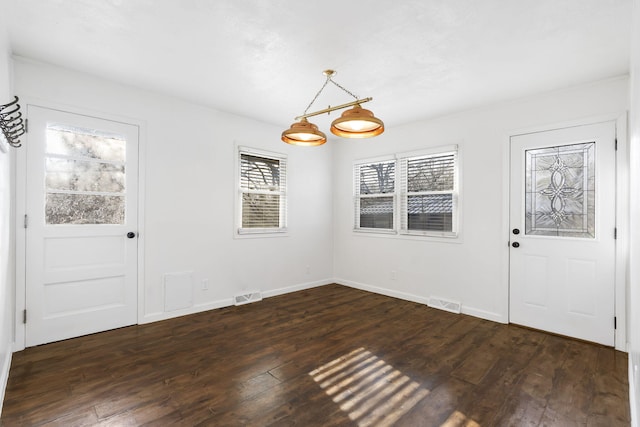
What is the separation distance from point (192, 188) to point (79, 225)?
1.23 m

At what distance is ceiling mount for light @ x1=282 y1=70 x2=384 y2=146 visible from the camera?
8.09 ft

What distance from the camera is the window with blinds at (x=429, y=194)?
14.2 feet

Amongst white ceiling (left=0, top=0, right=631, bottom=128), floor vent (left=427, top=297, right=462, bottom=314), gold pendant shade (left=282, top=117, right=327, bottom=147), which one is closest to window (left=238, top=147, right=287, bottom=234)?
white ceiling (left=0, top=0, right=631, bottom=128)

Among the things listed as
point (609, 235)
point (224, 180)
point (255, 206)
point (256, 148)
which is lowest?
point (609, 235)

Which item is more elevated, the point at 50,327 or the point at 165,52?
the point at 165,52

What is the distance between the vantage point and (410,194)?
4.74 m

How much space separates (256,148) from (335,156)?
162 cm

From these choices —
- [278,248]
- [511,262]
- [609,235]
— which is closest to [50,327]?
[278,248]

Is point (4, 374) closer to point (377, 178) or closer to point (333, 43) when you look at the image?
point (333, 43)

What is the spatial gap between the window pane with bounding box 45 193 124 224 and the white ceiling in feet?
4.16

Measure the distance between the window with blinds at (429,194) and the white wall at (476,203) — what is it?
146mm

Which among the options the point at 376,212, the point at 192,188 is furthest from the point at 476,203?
the point at 192,188

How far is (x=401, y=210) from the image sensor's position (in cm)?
485

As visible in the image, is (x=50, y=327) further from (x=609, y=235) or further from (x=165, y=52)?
(x=609, y=235)
